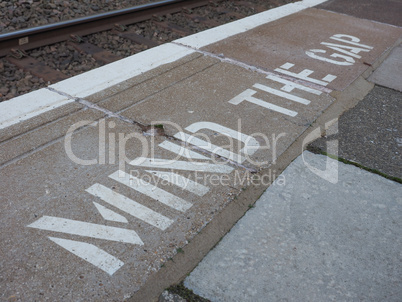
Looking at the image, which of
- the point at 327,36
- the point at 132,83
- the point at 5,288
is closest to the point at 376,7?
the point at 327,36

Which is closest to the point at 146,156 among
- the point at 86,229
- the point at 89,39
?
the point at 86,229

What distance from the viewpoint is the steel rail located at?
17.0 feet

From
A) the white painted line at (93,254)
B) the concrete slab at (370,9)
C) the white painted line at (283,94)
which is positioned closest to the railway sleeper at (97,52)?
the white painted line at (283,94)

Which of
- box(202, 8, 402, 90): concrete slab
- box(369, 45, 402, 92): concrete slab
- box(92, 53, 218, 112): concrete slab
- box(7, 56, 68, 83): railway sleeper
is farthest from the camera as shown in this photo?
box(202, 8, 402, 90): concrete slab

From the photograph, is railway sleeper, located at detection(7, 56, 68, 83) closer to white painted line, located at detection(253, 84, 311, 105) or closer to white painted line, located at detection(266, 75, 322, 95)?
white painted line, located at detection(253, 84, 311, 105)

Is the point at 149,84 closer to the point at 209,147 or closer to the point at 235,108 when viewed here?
the point at 235,108

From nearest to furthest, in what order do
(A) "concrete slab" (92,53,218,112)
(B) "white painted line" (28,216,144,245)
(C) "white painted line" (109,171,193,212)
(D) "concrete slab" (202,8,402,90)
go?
(B) "white painted line" (28,216,144,245)
(C) "white painted line" (109,171,193,212)
(A) "concrete slab" (92,53,218,112)
(D) "concrete slab" (202,8,402,90)

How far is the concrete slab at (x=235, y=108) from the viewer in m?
3.87

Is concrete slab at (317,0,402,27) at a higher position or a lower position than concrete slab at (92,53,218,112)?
higher

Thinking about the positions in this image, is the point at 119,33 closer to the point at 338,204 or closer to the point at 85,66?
the point at 85,66

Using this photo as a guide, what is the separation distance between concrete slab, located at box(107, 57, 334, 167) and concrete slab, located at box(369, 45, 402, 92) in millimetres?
1064

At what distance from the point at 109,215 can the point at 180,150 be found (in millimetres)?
981

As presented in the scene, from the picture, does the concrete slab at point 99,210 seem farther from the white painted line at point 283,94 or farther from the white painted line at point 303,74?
the white painted line at point 303,74

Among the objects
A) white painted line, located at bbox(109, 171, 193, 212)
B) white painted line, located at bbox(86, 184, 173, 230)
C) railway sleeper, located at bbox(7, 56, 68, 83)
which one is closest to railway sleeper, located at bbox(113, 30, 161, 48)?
railway sleeper, located at bbox(7, 56, 68, 83)
